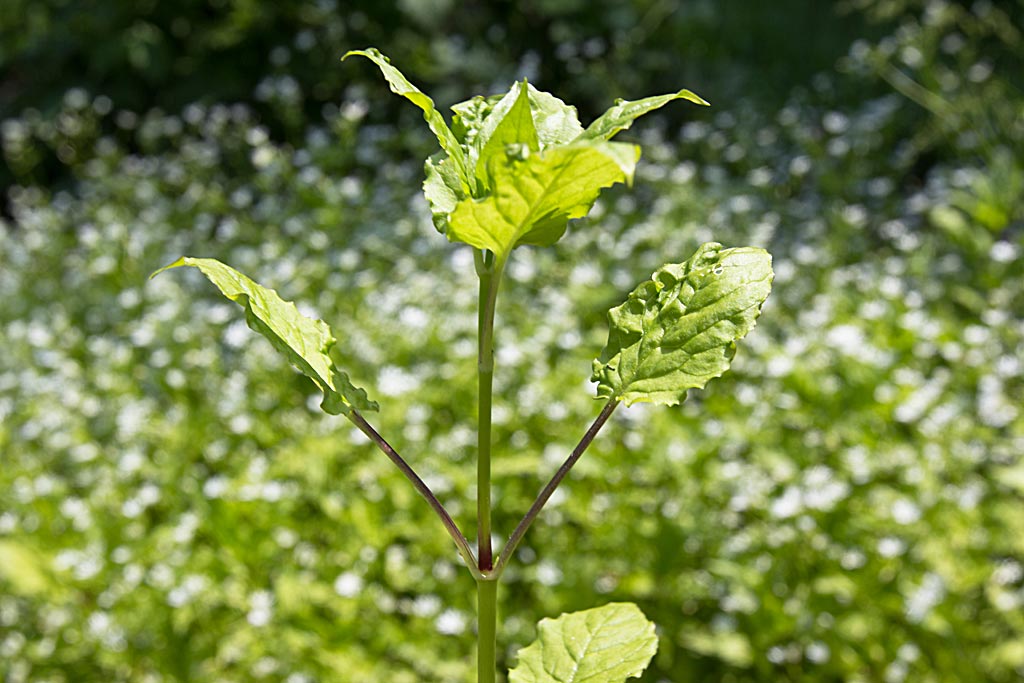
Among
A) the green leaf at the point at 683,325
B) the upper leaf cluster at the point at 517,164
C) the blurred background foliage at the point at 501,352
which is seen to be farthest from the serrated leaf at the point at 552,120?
the blurred background foliage at the point at 501,352

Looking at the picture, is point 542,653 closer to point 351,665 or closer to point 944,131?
point 351,665

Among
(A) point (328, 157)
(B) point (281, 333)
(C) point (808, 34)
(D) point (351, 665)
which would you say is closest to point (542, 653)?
(B) point (281, 333)

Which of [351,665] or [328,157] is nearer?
→ [351,665]

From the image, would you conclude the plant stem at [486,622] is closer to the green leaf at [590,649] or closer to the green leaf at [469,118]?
the green leaf at [590,649]

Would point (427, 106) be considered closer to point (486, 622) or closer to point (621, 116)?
point (621, 116)

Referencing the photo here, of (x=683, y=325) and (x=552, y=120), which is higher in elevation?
(x=552, y=120)

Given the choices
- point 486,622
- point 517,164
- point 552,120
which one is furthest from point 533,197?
point 486,622
